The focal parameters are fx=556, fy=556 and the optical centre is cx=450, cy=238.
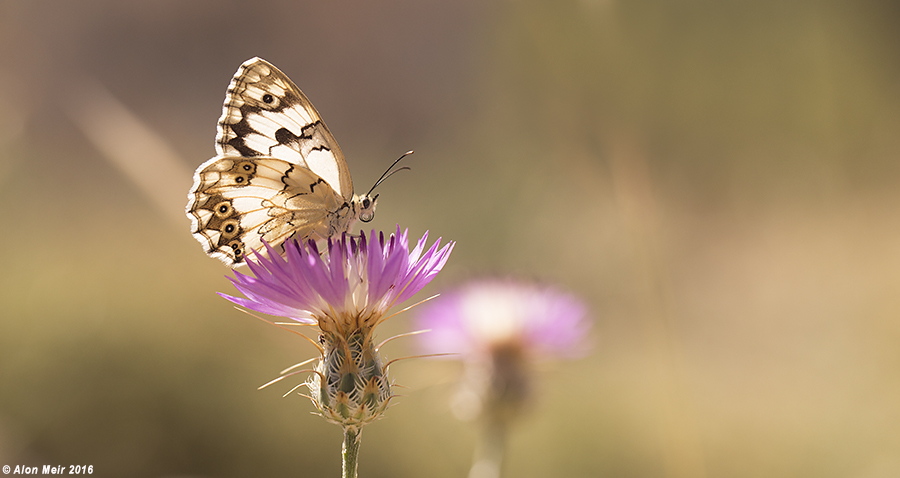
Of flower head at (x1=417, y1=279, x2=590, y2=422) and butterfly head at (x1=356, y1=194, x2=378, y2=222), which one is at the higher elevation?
butterfly head at (x1=356, y1=194, x2=378, y2=222)

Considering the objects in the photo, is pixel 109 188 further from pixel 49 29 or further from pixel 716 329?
pixel 716 329

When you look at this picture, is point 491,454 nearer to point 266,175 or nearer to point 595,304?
point 266,175

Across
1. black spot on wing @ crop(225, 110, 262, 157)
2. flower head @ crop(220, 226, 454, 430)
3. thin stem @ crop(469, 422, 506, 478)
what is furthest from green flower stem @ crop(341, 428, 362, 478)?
thin stem @ crop(469, 422, 506, 478)

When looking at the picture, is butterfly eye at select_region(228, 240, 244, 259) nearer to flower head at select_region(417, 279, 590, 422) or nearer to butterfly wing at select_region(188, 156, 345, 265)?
butterfly wing at select_region(188, 156, 345, 265)

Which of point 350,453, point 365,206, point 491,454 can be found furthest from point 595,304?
point 350,453

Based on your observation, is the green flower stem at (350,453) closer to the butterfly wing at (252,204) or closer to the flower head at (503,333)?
the butterfly wing at (252,204)
